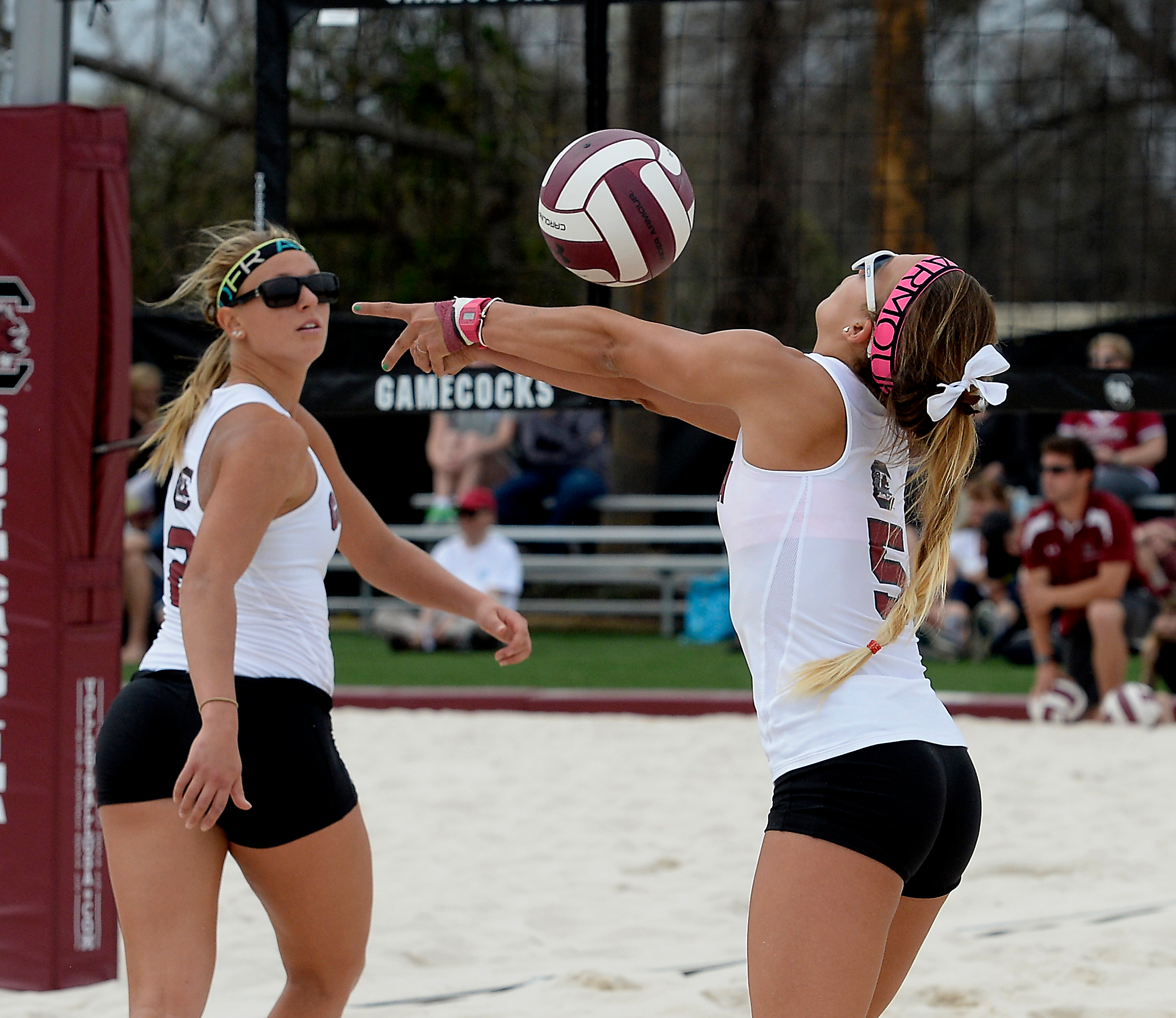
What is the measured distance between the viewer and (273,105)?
4309 millimetres

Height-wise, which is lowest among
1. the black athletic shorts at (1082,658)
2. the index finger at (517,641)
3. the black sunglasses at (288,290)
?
the black athletic shorts at (1082,658)

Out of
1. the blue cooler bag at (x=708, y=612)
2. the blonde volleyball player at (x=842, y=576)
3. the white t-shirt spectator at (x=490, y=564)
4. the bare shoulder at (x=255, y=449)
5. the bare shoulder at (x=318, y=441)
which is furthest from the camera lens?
the blue cooler bag at (x=708, y=612)

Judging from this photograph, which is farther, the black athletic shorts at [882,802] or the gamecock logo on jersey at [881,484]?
the gamecock logo on jersey at [881,484]

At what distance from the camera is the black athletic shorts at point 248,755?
231cm

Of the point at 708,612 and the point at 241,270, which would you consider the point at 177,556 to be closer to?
the point at 241,270

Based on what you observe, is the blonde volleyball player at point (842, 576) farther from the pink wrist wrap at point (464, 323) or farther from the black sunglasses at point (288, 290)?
the black sunglasses at point (288, 290)

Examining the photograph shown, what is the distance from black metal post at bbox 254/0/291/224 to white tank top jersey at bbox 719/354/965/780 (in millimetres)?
2628

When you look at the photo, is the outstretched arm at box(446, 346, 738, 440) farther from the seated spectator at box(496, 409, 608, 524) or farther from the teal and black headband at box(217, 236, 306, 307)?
the seated spectator at box(496, 409, 608, 524)

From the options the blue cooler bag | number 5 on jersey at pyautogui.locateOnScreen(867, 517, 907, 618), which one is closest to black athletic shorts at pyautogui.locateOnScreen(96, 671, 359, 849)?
number 5 on jersey at pyautogui.locateOnScreen(867, 517, 907, 618)

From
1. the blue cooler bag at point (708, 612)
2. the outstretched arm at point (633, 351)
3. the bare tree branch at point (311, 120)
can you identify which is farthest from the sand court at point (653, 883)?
the bare tree branch at point (311, 120)

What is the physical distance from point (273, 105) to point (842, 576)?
2.92m

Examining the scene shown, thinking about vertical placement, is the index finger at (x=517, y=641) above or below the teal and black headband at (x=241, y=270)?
below

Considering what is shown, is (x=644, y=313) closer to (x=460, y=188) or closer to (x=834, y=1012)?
(x=460, y=188)

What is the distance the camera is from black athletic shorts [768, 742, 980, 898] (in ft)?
6.38
